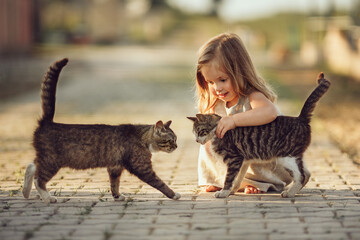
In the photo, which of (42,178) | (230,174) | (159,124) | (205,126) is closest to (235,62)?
(205,126)

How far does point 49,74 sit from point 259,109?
214 centimetres

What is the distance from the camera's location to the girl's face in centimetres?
604

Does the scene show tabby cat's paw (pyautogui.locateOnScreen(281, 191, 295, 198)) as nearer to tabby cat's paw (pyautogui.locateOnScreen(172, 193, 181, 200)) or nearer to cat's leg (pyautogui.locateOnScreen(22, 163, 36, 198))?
Result: tabby cat's paw (pyautogui.locateOnScreen(172, 193, 181, 200))

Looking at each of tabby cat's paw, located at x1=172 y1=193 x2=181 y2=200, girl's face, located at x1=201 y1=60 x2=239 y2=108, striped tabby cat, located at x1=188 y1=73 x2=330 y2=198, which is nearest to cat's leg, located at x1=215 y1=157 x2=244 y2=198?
striped tabby cat, located at x1=188 y1=73 x2=330 y2=198

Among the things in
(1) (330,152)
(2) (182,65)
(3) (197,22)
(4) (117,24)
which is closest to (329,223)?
(1) (330,152)

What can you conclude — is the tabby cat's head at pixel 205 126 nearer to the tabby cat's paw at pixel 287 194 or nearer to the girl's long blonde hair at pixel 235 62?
the girl's long blonde hair at pixel 235 62

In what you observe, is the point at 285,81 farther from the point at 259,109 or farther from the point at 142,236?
the point at 142,236

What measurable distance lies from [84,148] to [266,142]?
182 cm

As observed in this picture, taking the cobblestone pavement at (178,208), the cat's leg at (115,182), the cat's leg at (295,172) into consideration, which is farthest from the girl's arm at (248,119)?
the cat's leg at (115,182)

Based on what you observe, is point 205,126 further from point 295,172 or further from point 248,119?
point 295,172

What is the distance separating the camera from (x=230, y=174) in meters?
5.80

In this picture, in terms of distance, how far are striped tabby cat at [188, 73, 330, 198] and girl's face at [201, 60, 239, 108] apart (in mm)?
306

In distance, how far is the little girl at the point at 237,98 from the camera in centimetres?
585

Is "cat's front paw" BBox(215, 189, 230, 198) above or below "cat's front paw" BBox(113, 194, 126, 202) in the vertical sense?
above
